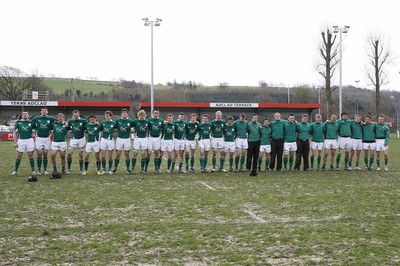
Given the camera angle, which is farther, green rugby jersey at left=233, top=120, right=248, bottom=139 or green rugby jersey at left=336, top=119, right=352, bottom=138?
green rugby jersey at left=336, top=119, right=352, bottom=138

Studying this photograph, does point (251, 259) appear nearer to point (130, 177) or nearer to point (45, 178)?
point (130, 177)

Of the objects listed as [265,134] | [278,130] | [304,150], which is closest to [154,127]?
[265,134]

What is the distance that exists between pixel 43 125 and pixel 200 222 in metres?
7.88

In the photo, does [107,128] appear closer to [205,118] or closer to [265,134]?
[205,118]

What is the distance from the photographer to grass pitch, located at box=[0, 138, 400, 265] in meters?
5.14

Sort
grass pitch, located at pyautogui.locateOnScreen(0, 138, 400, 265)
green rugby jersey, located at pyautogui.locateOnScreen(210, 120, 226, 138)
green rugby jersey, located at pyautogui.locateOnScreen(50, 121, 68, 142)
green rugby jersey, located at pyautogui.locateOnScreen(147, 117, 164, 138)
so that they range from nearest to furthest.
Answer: grass pitch, located at pyautogui.locateOnScreen(0, 138, 400, 265) < green rugby jersey, located at pyautogui.locateOnScreen(50, 121, 68, 142) < green rugby jersey, located at pyautogui.locateOnScreen(147, 117, 164, 138) < green rugby jersey, located at pyautogui.locateOnScreen(210, 120, 226, 138)

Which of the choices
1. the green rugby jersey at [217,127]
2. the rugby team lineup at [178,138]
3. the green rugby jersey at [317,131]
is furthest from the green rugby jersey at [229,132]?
the green rugby jersey at [317,131]

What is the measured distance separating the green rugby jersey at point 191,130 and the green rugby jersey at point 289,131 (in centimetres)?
301

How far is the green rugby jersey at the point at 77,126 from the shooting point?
13.1 meters

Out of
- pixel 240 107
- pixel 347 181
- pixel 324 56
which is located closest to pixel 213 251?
pixel 347 181

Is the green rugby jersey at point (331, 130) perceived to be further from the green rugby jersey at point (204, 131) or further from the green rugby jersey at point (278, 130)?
the green rugby jersey at point (204, 131)

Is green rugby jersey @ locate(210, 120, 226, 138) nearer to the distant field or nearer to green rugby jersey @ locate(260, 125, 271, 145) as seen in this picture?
green rugby jersey @ locate(260, 125, 271, 145)

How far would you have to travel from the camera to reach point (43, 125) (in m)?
12.9

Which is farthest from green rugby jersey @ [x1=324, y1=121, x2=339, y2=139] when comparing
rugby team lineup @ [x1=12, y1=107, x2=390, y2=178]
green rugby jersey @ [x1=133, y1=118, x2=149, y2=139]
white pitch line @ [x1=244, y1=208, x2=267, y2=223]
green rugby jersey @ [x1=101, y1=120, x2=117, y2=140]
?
white pitch line @ [x1=244, y1=208, x2=267, y2=223]
